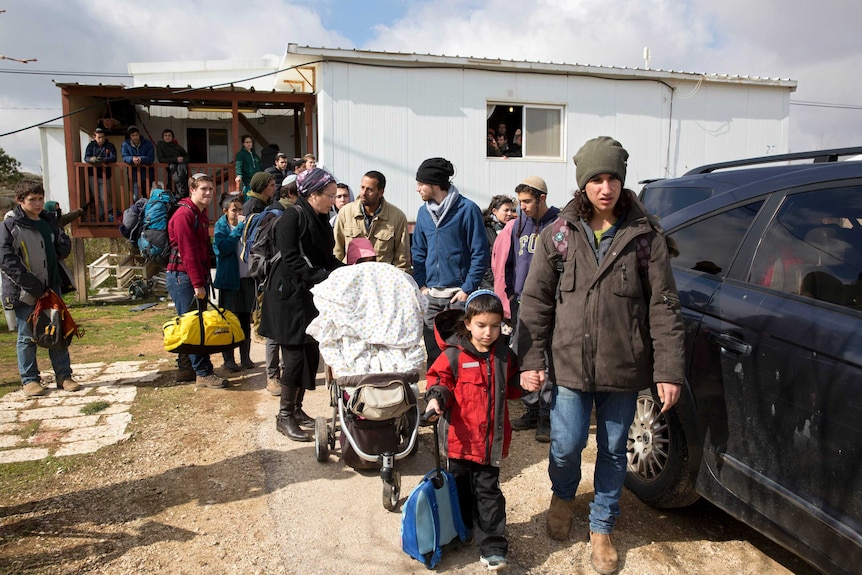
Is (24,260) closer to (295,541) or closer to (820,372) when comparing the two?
(295,541)

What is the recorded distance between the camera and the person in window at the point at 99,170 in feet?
37.6

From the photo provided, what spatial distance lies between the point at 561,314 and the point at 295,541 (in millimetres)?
1888

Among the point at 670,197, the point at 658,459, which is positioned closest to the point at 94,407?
the point at 658,459

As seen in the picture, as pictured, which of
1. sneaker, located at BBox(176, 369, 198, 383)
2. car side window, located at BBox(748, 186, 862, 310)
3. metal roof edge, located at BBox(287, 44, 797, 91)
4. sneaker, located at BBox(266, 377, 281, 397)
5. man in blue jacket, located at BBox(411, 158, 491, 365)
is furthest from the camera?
metal roof edge, located at BBox(287, 44, 797, 91)

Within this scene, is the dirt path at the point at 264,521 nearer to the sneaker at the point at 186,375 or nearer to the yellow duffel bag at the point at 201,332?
the yellow duffel bag at the point at 201,332

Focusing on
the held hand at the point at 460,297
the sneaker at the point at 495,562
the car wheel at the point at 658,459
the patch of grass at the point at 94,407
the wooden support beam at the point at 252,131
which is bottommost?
the patch of grass at the point at 94,407

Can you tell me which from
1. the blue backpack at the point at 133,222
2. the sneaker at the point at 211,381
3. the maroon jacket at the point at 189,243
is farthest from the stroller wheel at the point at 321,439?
the blue backpack at the point at 133,222

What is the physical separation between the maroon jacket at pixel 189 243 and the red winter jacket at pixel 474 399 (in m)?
3.62

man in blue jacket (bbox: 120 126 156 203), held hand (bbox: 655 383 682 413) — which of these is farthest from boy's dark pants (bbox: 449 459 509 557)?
man in blue jacket (bbox: 120 126 156 203)

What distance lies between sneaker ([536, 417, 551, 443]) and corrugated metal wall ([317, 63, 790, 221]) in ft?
23.6

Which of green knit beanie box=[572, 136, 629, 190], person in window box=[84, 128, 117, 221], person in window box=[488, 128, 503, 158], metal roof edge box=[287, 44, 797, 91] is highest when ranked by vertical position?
metal roof edge box=[287, 44, 797, 91]

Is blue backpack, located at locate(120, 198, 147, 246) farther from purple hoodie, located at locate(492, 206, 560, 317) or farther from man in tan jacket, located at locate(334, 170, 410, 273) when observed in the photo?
purple hoodie, located at locate(492, 206, 560, 317)

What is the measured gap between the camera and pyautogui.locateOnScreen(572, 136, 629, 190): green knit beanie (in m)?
2.77

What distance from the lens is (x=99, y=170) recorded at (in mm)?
11852
